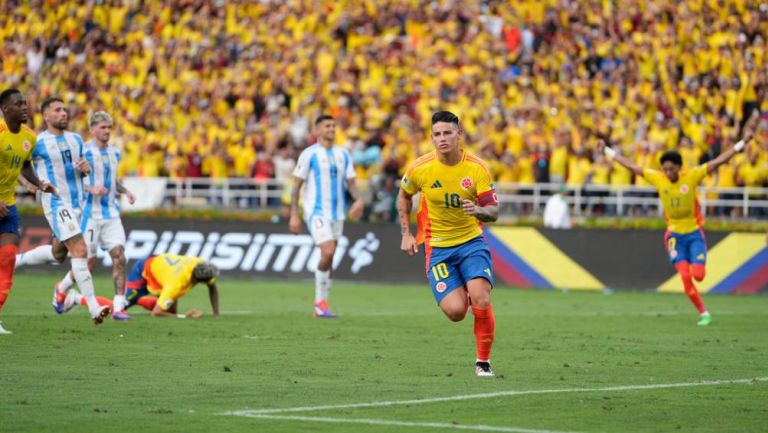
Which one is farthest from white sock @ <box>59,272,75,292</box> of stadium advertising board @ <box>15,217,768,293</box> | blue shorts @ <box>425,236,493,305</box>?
stadium advertising board @ <box>15,217,768,293</box>

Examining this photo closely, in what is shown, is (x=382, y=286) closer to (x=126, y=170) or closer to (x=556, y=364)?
(x=126, y=170)

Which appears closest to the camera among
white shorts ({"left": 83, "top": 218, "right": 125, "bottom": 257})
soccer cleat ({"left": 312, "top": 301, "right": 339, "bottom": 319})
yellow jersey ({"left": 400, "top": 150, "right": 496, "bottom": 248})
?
yellow jersey ({"left": 400, "top": 150, "right": 496, "bottom": 248})

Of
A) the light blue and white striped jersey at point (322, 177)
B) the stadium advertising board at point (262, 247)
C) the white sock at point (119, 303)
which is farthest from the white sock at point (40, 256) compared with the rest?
the stadium advertising board at point (262, 247)

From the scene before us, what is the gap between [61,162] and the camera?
1650 cm

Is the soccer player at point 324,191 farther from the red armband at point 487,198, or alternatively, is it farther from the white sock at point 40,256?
the red armband at point 487,198

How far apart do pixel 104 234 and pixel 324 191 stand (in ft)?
11.4

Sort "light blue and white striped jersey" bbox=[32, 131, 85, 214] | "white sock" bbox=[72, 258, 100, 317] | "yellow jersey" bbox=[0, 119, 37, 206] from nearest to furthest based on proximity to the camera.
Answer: "yellow jersey" bbox=[0, 119, 37, 206]
"white sock" bbox=[72, 258, 100, 317]
"light blue and white striped jersey" bbox=[32, 131, 85, 214]

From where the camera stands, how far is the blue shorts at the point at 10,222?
1512 cm

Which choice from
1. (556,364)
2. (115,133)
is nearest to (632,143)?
(115,133)

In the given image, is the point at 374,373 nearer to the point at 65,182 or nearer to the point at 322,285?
the point at 65,182

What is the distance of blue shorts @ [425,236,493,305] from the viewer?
1243cm

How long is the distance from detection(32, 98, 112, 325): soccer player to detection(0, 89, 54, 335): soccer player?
22.3 inches

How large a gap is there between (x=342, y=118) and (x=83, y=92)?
8.61m

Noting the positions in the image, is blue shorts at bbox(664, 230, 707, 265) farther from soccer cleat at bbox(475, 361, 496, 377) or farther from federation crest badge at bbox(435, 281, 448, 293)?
soccer cleat at bbox(475, 361, 496, 377)
